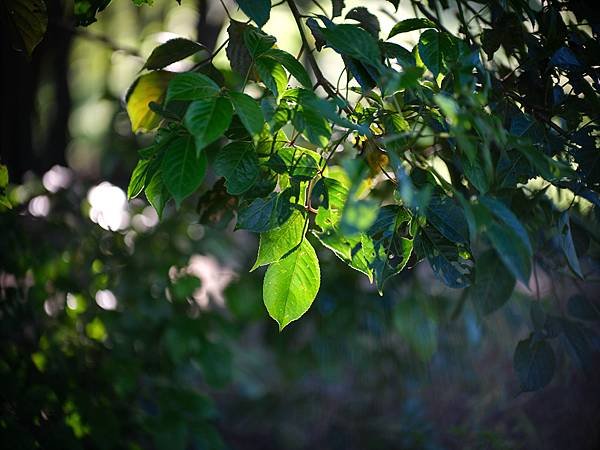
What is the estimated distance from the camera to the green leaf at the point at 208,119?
2.31ft

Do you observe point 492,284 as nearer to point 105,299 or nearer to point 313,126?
point 313,126

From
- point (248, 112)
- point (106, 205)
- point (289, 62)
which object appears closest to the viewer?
point (248, 112)

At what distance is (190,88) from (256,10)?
170 millimetres

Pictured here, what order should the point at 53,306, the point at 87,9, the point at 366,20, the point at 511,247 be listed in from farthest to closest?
the point at 53,306 < the point at 366,20 < the point at 87,9 < the point at 511,247

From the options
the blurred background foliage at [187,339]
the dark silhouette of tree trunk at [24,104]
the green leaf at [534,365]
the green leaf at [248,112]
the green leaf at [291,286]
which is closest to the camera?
the green leaf at [248,112]

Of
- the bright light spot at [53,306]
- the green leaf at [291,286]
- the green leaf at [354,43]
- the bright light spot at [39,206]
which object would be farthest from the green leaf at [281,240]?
the bright light spot at [39,206]

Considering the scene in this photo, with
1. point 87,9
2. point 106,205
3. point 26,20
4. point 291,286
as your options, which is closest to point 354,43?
point 291,286

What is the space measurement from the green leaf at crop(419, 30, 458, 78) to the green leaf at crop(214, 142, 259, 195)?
286 millimetres

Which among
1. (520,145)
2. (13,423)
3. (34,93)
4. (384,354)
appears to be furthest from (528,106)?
(34,93)

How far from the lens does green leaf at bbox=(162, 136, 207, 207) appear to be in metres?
0.76

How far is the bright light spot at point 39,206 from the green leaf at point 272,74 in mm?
1311

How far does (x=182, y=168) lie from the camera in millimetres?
774

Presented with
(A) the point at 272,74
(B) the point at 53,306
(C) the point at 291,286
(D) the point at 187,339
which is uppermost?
(A) the point at 272,74

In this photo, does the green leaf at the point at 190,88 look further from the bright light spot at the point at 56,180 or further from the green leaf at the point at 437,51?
the bright light spot at the point at 56,180
